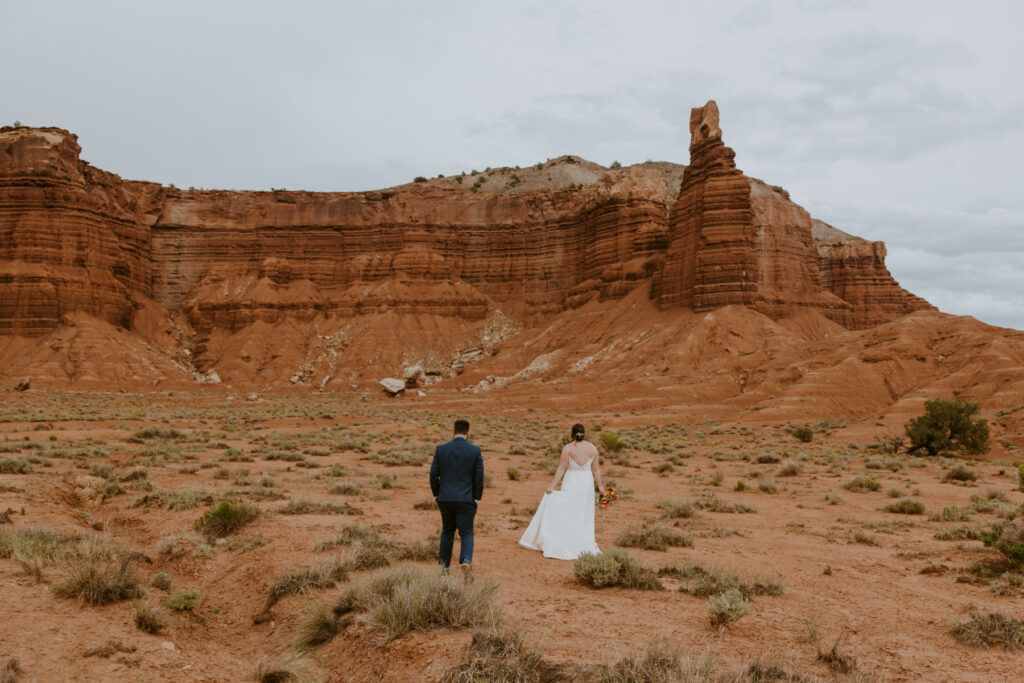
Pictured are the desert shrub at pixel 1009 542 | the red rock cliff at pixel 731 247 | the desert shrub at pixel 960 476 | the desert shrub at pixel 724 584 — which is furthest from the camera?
the red rock cliff at pixel 731 247

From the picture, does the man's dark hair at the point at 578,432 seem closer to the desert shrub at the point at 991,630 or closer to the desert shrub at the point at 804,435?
the desert shrub at the point at 991,630

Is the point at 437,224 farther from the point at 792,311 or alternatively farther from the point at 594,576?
the point at 594,576

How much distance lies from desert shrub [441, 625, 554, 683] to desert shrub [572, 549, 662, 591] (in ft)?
8.38

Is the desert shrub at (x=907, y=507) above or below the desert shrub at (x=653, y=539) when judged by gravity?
above

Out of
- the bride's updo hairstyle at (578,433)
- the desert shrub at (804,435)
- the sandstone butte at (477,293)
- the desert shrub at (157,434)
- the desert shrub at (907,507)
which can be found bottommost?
the desert shrub at (157,434)

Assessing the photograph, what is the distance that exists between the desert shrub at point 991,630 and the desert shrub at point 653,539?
4156mm

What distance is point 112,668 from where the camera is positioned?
5348mm

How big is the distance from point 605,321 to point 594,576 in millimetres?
53118

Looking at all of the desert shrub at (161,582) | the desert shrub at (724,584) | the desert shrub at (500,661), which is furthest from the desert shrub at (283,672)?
the desert shrub at (724,584)

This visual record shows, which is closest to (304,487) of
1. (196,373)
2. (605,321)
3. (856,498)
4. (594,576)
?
(594,576)

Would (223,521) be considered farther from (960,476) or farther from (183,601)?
(960,476)

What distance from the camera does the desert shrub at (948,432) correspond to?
84.2ft

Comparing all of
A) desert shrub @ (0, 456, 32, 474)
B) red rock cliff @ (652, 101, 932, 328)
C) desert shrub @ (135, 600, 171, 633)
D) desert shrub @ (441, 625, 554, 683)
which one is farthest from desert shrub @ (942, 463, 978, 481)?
red rock cliff @ (652, 101, 932, 328)

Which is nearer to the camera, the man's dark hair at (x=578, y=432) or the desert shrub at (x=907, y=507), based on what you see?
the man's dark hair at (x=578, y=432)
